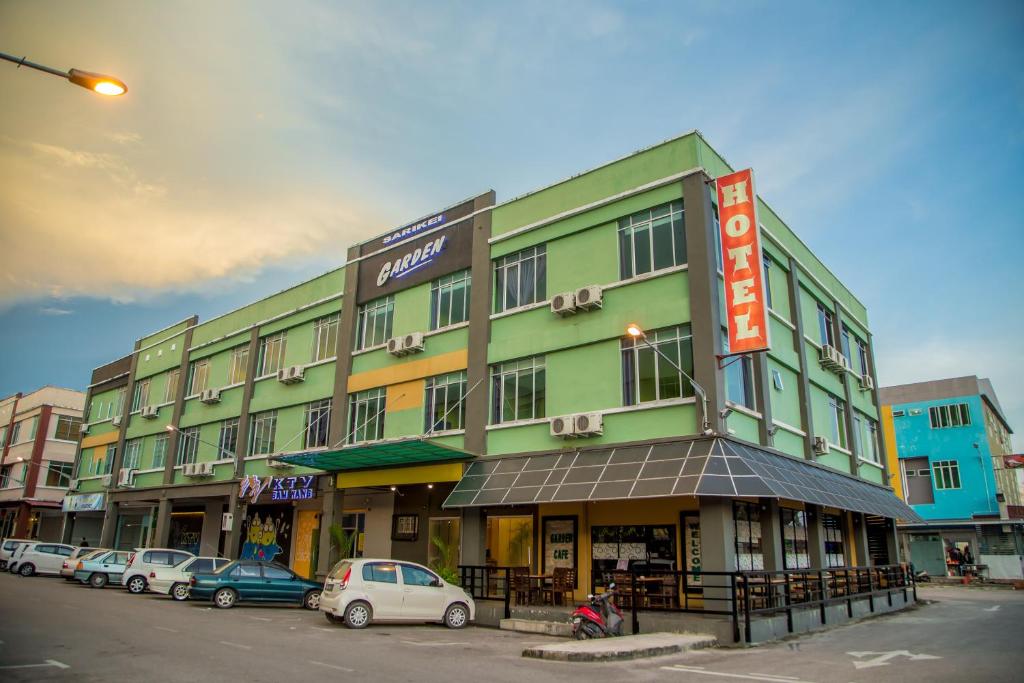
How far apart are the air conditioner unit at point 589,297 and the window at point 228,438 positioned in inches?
791

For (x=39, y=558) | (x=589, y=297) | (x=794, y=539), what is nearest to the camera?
(x=589, y=297)

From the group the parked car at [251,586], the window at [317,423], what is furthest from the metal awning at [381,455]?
the parked car at [251,586]

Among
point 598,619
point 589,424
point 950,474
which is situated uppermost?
point 950,474

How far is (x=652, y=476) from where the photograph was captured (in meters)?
17.2

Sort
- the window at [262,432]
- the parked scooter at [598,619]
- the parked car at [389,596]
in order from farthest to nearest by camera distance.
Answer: the window at [262,432] < the parked car at [389,596] < the parked scooter at [598,619]

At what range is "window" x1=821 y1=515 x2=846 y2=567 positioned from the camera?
80.0ft

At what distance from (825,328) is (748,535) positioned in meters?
11.6

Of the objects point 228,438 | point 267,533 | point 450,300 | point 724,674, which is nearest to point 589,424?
point 450,300

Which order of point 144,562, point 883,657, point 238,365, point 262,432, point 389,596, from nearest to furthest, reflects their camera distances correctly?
point 883,657 < point 389,596 < point 144,562 < point 262,432 < point 238,365

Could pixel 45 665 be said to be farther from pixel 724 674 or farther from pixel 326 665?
pixel 724 674

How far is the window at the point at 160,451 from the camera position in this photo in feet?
125

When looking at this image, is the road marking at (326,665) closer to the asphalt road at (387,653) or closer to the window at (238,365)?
the asphalt road at (387,653)

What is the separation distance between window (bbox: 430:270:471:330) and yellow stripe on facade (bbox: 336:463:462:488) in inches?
196

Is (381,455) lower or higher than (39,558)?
higher
